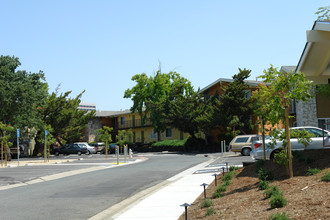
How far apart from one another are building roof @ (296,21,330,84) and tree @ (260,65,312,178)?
270 cm

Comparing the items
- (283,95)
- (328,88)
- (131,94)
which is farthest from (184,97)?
(283,95)

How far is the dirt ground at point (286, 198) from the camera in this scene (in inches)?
245

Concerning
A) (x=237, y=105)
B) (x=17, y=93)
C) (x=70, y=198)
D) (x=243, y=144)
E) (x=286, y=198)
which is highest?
(x=17, y=93)

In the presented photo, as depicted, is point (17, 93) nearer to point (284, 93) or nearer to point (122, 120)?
point (122, 120)

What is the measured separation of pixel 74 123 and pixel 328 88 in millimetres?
41041

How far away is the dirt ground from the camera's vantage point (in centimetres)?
623

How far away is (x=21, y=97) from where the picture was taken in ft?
145

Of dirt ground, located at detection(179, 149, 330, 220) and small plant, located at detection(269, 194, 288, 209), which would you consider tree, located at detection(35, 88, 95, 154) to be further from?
small plant, located at detection(269, 194, 288, 209)

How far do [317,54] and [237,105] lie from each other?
92.4 ft

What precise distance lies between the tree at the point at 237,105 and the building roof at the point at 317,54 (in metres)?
26.4

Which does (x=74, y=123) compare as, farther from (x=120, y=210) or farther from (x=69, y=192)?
(x=120, y=210)

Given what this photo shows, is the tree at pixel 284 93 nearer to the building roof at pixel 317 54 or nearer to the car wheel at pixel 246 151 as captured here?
the building roof at pixel 317 54

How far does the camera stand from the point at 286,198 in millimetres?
7305

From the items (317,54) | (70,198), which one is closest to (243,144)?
(317,54)
